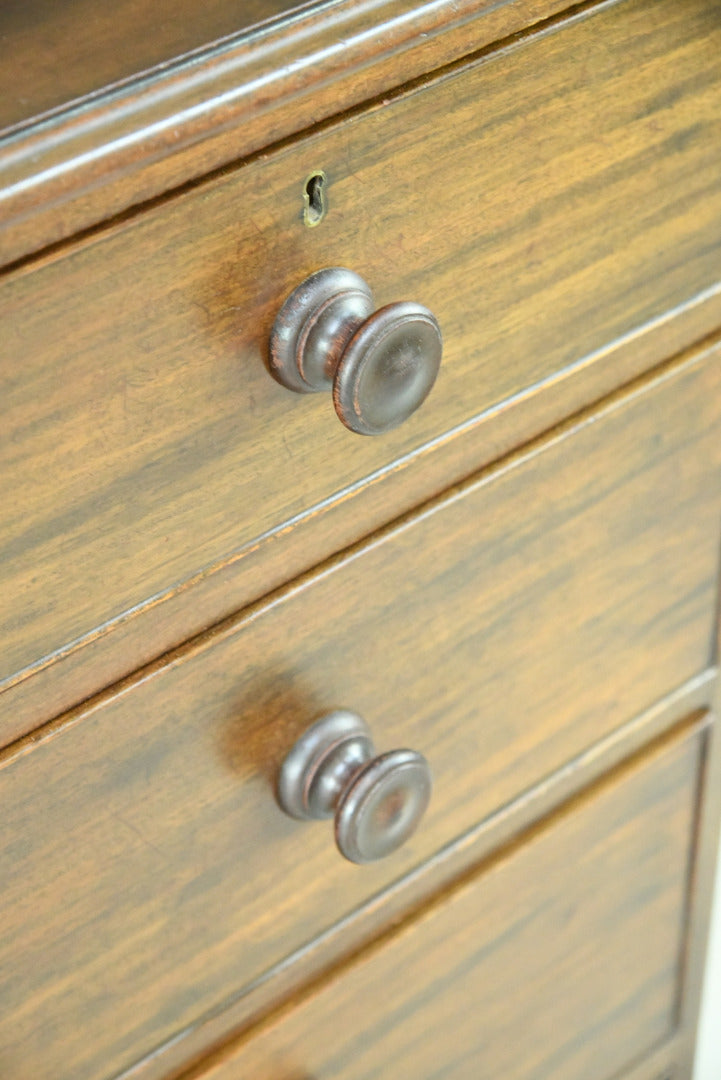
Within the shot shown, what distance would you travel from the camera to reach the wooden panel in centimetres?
57

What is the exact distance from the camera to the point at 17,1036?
0.44 m

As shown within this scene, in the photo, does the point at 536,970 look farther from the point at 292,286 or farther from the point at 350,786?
the point at 292,286

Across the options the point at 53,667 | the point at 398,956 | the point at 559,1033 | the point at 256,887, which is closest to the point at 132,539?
the point at 53,667

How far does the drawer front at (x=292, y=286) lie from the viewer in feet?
1.15

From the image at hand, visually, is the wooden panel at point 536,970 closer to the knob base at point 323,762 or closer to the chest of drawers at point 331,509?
the chest of drawers at point 331,509

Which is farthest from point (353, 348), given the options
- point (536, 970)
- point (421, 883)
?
point (536, 970)

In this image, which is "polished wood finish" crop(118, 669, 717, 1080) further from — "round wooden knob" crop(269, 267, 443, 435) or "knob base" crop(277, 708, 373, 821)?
"round wooden knob" crop(269, 267, 443, 435)

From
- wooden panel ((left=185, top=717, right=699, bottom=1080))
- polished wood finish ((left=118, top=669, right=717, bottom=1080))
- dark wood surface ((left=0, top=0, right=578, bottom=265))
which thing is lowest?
wooden panel ((left=185, top=717, right=699, bottom=1080))

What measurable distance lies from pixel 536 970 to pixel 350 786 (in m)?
0.27

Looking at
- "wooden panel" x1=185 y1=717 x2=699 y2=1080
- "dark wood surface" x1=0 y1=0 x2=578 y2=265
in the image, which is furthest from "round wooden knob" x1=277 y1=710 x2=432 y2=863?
"dark wood surface" x1=0 y1=0 x2=578 y2=265

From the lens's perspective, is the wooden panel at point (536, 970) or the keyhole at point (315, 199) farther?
the wooden panel at point (536, 970)

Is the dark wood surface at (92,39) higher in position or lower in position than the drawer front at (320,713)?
higher

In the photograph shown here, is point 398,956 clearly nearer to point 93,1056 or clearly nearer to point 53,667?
point 93,1056

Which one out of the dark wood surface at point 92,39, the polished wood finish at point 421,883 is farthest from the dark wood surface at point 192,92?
the polished wood finish at point 421,883
